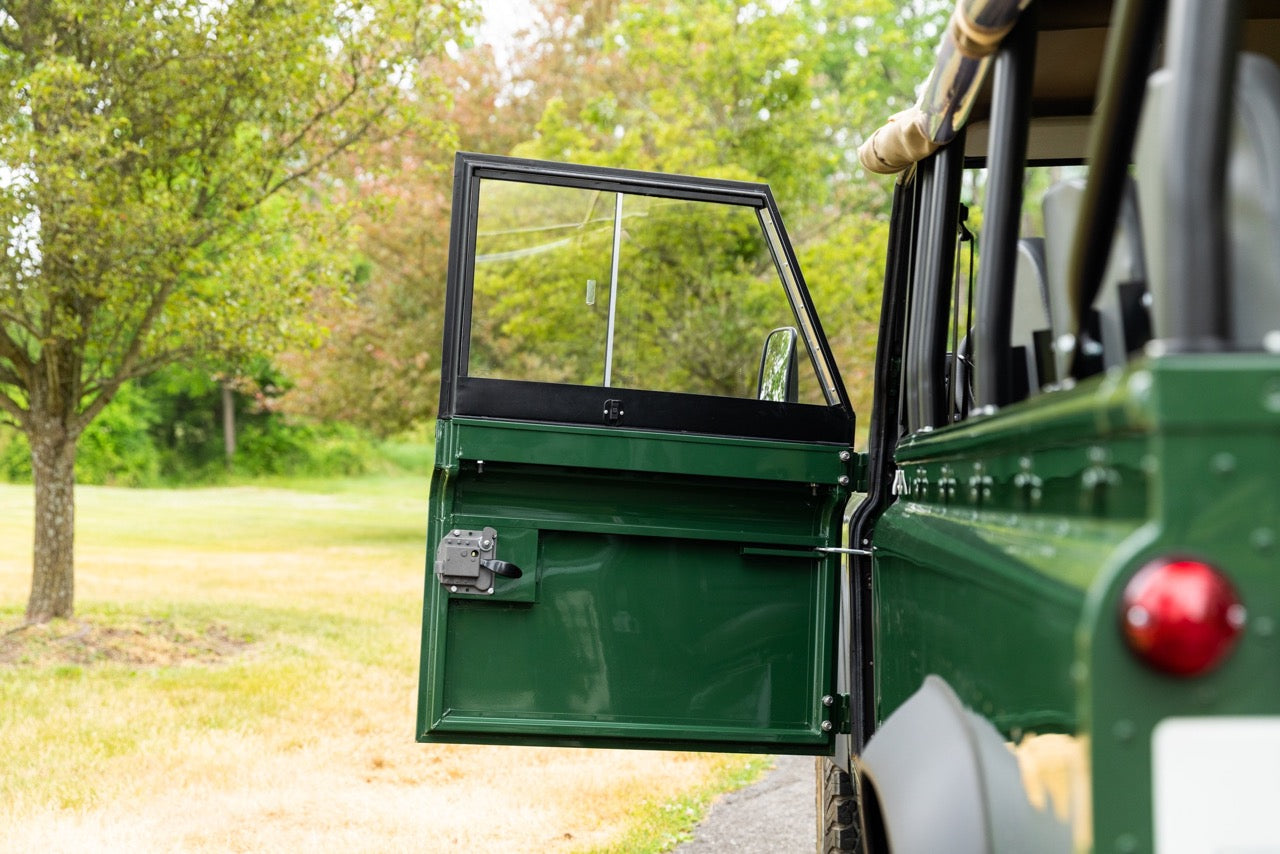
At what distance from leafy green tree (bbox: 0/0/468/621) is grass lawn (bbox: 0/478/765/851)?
1.51 meters

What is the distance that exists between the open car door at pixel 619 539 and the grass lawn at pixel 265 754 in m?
1.99

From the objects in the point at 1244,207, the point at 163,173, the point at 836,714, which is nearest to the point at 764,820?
the point at 836,714

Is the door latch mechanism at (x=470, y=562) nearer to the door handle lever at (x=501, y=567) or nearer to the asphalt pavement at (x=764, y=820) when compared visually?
the door handle lever at (x=501, y=567)

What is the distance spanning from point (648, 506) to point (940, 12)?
19006mm

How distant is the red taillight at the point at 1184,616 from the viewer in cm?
127

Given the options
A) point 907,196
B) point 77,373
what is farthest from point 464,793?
point 77,373

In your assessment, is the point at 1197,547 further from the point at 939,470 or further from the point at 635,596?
the point at 635,596

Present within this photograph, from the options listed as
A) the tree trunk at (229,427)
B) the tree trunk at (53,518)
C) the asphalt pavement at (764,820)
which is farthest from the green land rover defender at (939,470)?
the tree trunk at (229,427)

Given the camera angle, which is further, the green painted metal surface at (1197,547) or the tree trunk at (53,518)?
the tree trunk at (53,518)

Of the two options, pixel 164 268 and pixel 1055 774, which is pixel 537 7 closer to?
pixel 164 268

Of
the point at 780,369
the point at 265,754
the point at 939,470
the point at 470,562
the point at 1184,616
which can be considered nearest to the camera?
the point at 1184,616

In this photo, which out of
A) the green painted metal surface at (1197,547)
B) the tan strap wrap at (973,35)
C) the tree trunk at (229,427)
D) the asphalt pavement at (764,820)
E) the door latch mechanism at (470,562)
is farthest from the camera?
the tree trunk at (229,427)

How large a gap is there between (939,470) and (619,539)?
1.31 meters

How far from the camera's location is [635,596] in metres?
3.53
